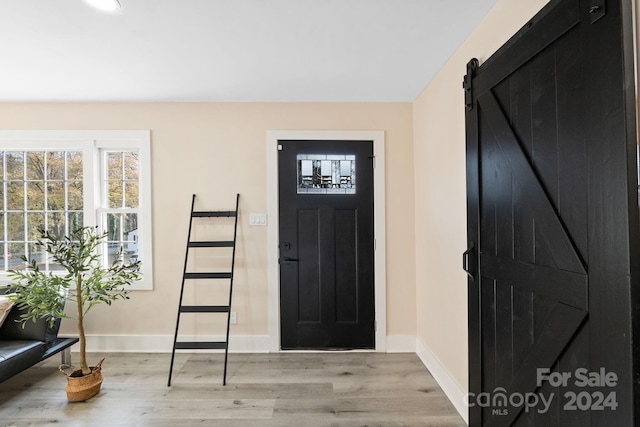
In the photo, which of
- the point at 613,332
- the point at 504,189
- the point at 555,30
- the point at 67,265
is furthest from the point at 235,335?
the point at 555,30

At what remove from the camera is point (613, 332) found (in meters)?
1.01

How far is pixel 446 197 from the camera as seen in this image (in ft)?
7.95

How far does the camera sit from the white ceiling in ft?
5.87

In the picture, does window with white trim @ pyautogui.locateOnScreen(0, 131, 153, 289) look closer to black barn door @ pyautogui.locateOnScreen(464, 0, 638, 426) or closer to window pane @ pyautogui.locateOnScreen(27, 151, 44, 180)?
window pane @ pyautogui.locateOnScreen(27, 151, 44, 180)

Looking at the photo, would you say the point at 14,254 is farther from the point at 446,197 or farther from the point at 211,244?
the point at 446,197

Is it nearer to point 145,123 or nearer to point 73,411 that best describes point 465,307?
point 73,411

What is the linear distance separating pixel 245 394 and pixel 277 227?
1.47 meters

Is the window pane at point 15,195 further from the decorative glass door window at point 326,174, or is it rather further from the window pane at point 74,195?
the decorative glass door window at point 326,174

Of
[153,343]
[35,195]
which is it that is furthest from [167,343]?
[35,195]

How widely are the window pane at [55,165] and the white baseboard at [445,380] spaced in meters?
4.01

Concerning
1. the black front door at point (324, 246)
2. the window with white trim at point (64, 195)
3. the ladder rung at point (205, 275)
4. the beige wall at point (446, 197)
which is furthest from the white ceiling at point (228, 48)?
the ladder rung at point (205, 275)

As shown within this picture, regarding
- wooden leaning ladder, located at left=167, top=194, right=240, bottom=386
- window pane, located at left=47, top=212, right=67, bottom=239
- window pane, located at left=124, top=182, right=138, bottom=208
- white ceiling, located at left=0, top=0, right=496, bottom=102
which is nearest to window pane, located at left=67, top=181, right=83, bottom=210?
window pane, located at left=47, top=212, right=67, bottom=239

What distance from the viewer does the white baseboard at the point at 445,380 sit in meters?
2.17

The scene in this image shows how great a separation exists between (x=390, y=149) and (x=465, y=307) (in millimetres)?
1702
